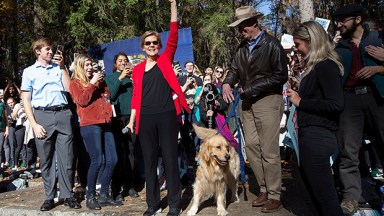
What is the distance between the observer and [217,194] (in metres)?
5.12

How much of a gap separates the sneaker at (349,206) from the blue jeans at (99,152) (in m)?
3.12

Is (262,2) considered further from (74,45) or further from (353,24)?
(353,24)

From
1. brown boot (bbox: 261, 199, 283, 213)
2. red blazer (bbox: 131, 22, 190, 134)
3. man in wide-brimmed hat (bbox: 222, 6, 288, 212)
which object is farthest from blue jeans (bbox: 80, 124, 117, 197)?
brown boot (bbox: 261, 199, 283, 213)

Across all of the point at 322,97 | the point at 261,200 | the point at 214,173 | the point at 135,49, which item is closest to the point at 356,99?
the point at 322,97

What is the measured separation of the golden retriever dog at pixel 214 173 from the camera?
5.09 metres

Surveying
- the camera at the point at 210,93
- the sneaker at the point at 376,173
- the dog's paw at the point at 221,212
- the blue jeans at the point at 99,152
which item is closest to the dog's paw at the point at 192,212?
the dog's paw at the point at 221,212

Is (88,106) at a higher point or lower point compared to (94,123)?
higher

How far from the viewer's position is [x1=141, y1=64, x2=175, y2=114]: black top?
4.91 meters

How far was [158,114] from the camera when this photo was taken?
4.89m

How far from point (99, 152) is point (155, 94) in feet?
4.30

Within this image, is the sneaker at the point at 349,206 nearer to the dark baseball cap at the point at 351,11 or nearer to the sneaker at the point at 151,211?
the dark baseball cap at the point at 351,11

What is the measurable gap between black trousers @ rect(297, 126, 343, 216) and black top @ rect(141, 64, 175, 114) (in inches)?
82.3

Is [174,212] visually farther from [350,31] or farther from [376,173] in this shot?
[376,173]

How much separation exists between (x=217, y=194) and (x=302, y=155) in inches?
81.4
